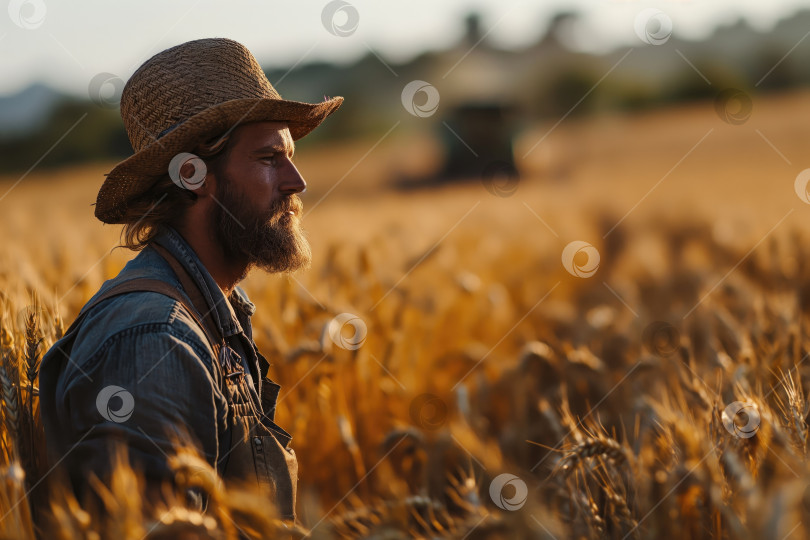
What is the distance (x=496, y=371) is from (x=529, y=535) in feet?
7.65

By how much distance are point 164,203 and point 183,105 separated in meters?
0.25

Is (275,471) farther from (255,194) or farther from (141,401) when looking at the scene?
(255,194)

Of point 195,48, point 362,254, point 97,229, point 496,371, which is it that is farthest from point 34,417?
point 97,229

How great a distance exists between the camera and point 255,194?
1737mm

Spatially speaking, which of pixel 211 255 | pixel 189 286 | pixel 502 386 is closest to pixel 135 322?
pixel 189 286

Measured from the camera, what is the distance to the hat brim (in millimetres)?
1622

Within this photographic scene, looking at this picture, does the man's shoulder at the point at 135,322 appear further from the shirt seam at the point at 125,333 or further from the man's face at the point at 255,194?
the man's face at the point at 255,194

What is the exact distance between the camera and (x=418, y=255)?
3670mm

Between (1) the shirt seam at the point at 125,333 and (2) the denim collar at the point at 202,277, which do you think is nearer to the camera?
(1) the shirt seam at the point at 125,333

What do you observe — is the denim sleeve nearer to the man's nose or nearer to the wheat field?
the wheat field

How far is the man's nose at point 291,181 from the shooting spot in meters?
1.75

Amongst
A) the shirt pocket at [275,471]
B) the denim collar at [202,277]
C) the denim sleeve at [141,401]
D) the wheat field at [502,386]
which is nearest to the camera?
the wheat field at [502,386]

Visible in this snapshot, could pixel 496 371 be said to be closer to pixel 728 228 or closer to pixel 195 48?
pixel 195 48

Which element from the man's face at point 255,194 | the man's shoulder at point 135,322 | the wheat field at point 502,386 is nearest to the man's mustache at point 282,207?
the man's face at point 255,194
